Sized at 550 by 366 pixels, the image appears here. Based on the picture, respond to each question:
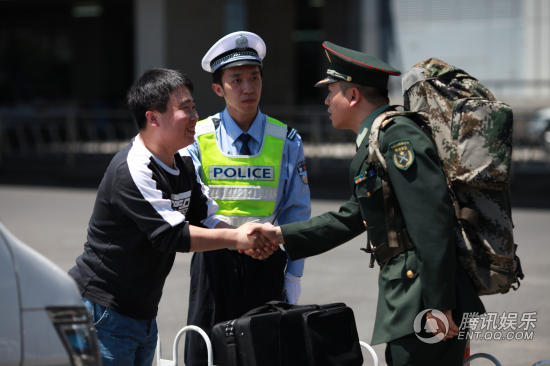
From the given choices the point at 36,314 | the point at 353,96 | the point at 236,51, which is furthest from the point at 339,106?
the point at 36,314

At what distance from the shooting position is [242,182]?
3.77 m

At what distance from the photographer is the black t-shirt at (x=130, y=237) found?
2990 millimetres

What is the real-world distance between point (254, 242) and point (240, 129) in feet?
2.53

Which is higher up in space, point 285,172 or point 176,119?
point 176,119

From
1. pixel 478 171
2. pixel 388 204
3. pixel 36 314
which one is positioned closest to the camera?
pixel 36 314

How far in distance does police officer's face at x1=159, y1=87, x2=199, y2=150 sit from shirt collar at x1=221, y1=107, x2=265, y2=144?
72 centimetres

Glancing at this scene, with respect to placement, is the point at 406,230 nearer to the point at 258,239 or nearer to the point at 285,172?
the point at 258,239

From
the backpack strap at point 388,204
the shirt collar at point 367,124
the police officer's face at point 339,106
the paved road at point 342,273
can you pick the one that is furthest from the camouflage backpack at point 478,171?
the paved road at point 342,273

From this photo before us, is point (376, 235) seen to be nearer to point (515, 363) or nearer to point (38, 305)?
point (38, 305)

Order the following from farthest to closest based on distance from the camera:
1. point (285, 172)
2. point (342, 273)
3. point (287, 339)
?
point (342, 273) < point (285, 172) < point (287, 339)

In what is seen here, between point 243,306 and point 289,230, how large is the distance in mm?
561

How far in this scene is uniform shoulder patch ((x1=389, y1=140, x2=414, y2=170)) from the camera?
108 inches

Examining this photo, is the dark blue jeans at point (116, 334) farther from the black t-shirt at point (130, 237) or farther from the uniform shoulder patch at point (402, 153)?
the uniform shoulder patch at point (402, 153)

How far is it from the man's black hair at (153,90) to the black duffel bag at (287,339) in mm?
903
